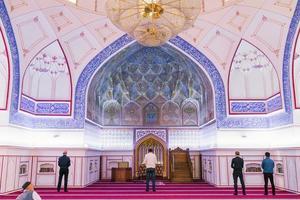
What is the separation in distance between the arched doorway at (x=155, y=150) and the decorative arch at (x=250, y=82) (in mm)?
3283

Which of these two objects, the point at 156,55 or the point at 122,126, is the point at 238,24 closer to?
the point at 156,55

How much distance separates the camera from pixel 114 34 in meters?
8.03

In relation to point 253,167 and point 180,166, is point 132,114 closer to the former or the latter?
point 180,166

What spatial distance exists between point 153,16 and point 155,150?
22.9ft

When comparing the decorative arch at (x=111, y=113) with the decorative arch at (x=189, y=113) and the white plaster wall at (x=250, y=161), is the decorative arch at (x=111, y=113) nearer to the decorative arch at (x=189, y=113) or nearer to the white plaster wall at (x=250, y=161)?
the decorative arch at (x=189, y=113)

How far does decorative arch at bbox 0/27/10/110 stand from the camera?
6.62 meters

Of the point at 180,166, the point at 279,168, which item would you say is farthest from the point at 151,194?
the point at 180,166

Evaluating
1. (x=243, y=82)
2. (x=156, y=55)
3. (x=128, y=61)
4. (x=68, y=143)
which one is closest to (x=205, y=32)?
(x=243, y=82)

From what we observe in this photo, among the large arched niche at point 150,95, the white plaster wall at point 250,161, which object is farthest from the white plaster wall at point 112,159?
the white plaster wall at point 250,161

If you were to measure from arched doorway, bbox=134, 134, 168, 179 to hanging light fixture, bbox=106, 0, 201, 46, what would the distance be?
6.19m

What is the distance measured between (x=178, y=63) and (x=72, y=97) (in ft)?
12.6

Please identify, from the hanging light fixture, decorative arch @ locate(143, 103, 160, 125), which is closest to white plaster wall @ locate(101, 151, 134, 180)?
decorative arch @ locate(143, 103, 160, 125)

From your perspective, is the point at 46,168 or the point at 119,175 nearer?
the point at 46,168

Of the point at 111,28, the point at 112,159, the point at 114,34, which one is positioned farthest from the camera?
the point at 112,159
